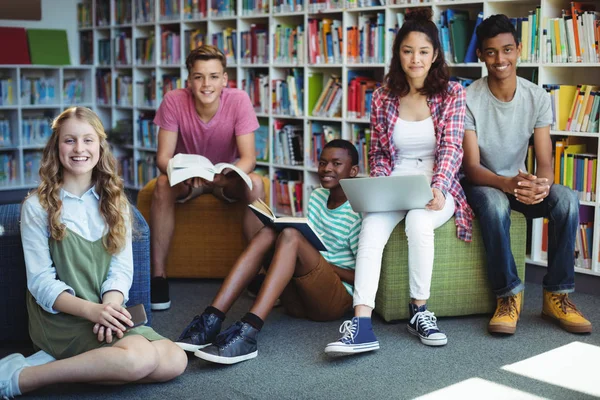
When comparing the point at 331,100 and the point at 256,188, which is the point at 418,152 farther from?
the point at 331,100

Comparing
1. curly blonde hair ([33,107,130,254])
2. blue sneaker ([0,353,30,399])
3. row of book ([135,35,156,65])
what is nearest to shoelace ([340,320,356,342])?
curly blonde hair ([33,107,130,254])

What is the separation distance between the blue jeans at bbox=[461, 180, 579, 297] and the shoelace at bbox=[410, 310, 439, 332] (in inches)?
12.5

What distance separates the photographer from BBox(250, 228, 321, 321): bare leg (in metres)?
2.72

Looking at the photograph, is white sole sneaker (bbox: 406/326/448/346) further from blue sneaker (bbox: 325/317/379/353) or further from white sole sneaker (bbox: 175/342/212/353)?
white sole sneaker (bbox: 175/342/212/353)

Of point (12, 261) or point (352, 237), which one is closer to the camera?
point (12, 261)

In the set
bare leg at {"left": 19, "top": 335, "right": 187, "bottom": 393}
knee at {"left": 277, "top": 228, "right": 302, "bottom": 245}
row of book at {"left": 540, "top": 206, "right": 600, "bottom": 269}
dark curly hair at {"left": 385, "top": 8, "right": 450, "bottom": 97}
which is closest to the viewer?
bare leg at {"left": 19, "top": 335, "right": 187, "bottom": 393}

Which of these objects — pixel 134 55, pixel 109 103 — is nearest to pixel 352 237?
pixel 134 55

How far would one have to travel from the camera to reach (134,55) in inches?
254

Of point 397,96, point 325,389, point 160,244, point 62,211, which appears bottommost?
point 325,389

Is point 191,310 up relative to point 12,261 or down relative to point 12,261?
down

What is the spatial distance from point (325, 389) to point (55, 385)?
33.5 inches

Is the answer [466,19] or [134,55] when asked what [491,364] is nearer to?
[466,19]

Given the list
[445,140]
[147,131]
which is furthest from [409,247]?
[147,131]

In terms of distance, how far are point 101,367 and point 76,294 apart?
10.0 inches
